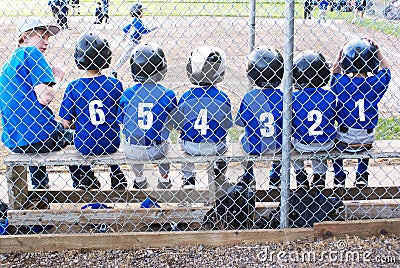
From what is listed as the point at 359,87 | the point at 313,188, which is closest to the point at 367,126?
the point at 359,87

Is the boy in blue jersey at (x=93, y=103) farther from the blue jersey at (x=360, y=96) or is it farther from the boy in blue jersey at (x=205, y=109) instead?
the blue jersey at (x=360, y=96)

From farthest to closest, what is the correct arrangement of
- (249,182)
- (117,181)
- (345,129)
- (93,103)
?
1. (117,181)
2. (249,182)
3. (345,129)
4. (93,103)

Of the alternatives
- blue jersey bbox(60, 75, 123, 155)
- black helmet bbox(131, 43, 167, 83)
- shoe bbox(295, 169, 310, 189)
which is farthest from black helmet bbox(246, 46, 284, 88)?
blue jersey bbox(60, 75, 123, 155)

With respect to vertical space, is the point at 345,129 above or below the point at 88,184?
above

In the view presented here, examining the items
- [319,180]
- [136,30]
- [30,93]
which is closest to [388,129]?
[319,180]

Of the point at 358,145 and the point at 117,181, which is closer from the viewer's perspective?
the point at 358,145

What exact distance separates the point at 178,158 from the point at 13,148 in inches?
52.5

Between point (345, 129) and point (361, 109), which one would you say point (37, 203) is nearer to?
point (345, 129)

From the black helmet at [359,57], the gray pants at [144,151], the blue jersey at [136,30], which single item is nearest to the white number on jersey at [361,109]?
the black helmet at [359,57]

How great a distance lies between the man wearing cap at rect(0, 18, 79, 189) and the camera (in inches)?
163

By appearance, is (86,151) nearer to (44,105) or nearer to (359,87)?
(44,105)

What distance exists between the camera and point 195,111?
423 cm

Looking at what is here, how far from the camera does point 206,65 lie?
4.28m

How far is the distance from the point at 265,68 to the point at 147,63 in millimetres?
936
